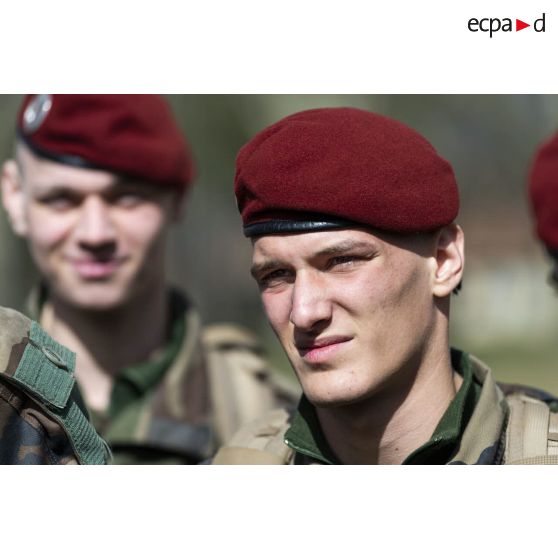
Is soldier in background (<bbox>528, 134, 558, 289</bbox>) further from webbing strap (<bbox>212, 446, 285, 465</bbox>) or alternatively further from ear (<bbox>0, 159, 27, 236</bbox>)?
ear (<bbox>0, 159, 27, 236</bbox>)

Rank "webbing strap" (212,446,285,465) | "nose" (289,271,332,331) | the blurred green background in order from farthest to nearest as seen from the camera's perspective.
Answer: the blurred green background → "webbing strap" (212,446,285,465) → "nose" (289,271,332,331)

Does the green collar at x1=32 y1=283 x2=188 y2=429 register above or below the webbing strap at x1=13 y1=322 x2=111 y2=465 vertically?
below

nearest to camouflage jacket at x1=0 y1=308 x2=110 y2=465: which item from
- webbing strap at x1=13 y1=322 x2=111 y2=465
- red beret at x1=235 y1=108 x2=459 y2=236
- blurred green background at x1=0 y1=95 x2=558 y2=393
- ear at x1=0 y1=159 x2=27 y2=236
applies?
webbing strap at x1=13 y1=322 x2=111 y2=465

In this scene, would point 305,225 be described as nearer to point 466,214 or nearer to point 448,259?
point 448,259

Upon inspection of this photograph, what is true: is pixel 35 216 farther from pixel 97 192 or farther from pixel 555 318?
pixel 555 318

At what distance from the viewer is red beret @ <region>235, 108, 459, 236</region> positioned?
270cm

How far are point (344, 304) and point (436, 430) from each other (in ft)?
1.49

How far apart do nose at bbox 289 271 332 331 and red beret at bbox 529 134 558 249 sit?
2.19 m

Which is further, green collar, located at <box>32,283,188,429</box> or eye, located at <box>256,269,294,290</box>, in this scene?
green collar, located at <box>32,283,188,429</box>

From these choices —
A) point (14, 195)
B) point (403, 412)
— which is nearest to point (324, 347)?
point (403, 412)

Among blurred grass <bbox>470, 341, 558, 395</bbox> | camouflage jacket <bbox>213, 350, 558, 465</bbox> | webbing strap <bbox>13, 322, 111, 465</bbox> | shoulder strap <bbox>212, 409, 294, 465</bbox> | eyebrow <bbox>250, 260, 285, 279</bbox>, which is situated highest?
eyebrow <bbox>250, 260, 285, 279</bbox>

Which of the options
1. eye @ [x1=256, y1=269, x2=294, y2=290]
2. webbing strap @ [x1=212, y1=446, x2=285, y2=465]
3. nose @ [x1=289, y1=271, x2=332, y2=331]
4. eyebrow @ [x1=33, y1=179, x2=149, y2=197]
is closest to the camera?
nose @ [x1=289, y1=271, x2=332, y2=331]

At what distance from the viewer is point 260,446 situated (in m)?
3.14

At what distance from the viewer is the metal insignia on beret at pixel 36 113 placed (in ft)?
16.8
